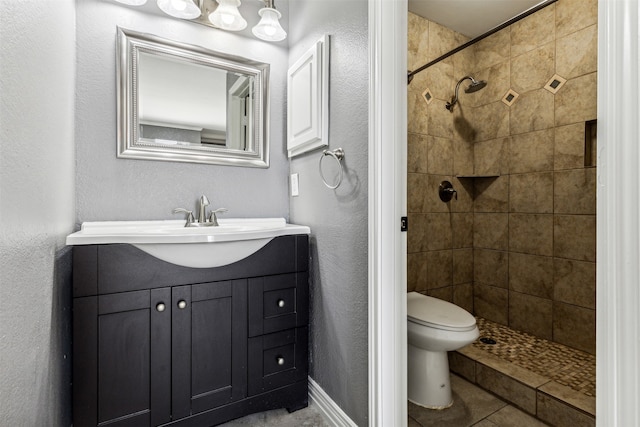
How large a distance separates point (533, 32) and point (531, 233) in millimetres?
1376

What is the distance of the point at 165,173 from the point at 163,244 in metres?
0.56

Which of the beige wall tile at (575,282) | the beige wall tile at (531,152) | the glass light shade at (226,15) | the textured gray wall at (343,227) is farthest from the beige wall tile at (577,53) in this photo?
the glass light shade at (226,15)

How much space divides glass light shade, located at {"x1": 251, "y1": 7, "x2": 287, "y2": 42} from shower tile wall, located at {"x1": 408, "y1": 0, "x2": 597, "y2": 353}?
101 centimetres

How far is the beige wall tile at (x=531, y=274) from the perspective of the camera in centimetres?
208

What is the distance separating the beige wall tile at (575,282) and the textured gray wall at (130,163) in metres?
1.91

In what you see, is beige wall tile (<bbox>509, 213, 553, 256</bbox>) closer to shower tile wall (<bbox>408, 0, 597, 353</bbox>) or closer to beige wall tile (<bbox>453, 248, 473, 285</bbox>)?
shower tile wall (<bbox>408, 0, 597, 353</bbox>)

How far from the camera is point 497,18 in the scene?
2229 mm

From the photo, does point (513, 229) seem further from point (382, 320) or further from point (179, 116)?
point (179, 116)

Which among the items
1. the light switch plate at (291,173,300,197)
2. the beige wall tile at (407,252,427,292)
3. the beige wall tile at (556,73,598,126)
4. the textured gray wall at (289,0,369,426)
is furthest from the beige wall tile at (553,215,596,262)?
the light switch plate at (291,173,300,197)

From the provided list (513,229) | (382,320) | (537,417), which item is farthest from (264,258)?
(513,229)

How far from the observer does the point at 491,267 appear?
241 cm

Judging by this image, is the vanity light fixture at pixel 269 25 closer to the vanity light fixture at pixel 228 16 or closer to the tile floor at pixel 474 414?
the vanity light fixture at pixel 228 16

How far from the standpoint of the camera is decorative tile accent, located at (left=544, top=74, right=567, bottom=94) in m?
1.99

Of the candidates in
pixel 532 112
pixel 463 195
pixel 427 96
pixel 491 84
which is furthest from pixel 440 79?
pixel 463 195
